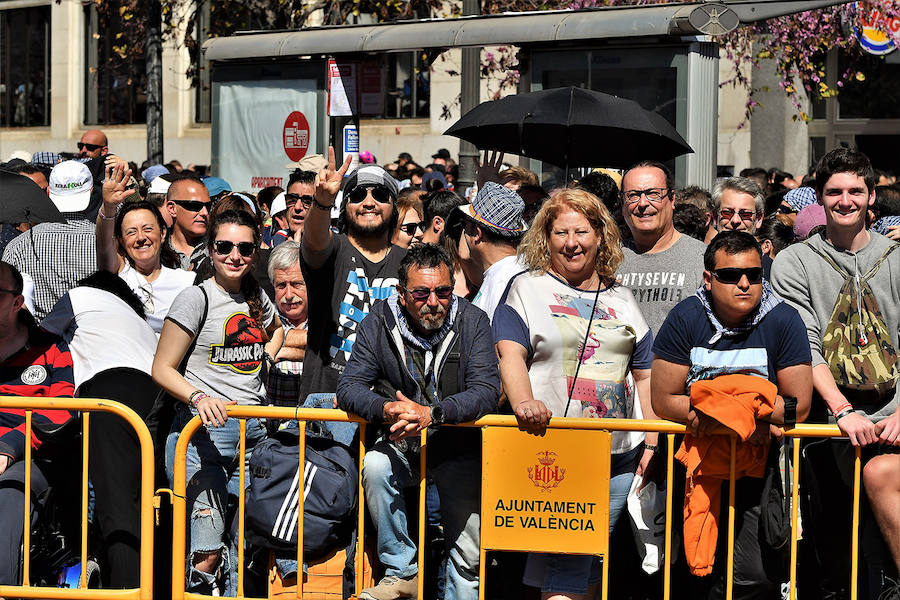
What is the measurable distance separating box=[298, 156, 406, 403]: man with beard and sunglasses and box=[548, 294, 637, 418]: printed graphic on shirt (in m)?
0.97

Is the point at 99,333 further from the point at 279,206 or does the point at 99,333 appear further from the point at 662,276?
the point at 279,206

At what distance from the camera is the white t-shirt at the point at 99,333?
19.8ft

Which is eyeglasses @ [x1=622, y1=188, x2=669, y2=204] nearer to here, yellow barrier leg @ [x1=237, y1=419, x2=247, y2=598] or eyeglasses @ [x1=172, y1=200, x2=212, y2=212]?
yellow barrier leg @ [x1=237, y1=419, x2=247, y2=598]

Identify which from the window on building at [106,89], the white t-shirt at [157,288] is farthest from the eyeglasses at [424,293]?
the window on building at [106,89]

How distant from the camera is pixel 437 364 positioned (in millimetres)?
5270

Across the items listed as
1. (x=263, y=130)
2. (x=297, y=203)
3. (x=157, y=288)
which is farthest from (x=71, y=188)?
(x=263, y=130)

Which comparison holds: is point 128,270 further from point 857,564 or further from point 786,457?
point 857,564

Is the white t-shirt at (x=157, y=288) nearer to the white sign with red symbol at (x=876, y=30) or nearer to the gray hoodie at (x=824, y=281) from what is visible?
the gray hoodie at (x=824, y=281)

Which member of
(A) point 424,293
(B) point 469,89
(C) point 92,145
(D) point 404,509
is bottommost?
(D) point 404,509

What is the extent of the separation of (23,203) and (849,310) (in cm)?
482

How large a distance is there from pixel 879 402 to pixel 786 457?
0.56 metres

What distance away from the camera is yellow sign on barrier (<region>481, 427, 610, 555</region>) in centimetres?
526

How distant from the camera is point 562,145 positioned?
352 inches

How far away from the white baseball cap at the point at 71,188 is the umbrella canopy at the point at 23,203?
0.83ft
